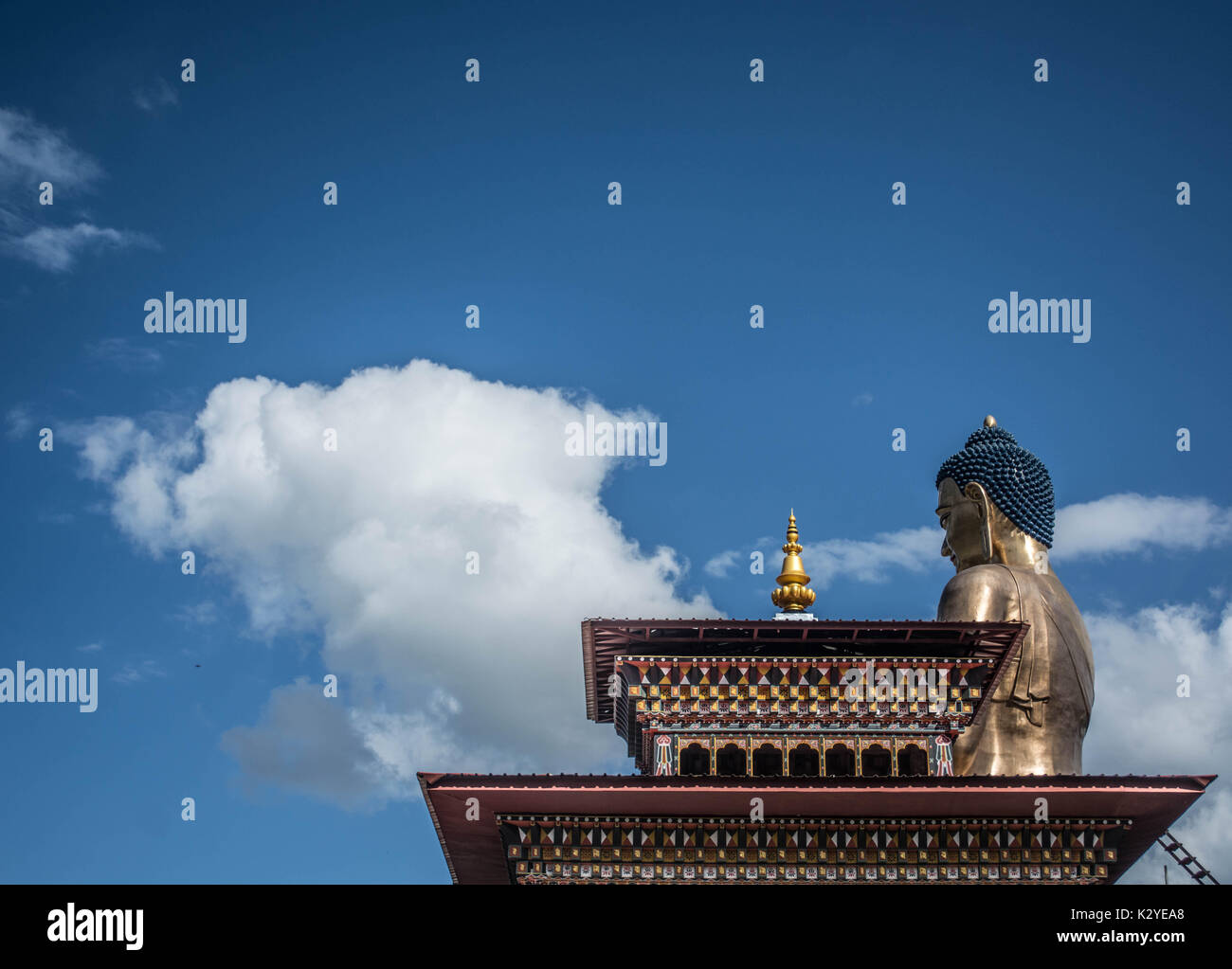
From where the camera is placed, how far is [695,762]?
105 feet

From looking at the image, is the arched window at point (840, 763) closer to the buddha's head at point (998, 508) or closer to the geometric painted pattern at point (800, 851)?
the geometric painted pattern at point (800, 851)

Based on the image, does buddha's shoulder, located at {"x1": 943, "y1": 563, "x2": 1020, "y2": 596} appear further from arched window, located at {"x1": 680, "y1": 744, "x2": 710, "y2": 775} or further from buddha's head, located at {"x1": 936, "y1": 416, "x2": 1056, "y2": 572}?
arched window, located at {"x1": 680, "y1": 744, "x2": 710, "y2": 775}

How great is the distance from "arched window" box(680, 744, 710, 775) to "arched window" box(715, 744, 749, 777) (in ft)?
0.81

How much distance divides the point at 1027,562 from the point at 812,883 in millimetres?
14578

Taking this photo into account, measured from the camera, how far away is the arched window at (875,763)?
1268 inches

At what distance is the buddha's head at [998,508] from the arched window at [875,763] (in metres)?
10.1

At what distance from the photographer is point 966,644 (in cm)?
3291

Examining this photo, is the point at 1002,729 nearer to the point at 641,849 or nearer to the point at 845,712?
the point at 845,712

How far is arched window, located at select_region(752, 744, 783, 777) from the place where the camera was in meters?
31.9

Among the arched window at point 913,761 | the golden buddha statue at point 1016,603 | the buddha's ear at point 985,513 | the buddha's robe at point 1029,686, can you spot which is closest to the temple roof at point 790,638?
the arched window at point 913,761

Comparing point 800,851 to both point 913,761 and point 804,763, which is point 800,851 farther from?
point 913,761
